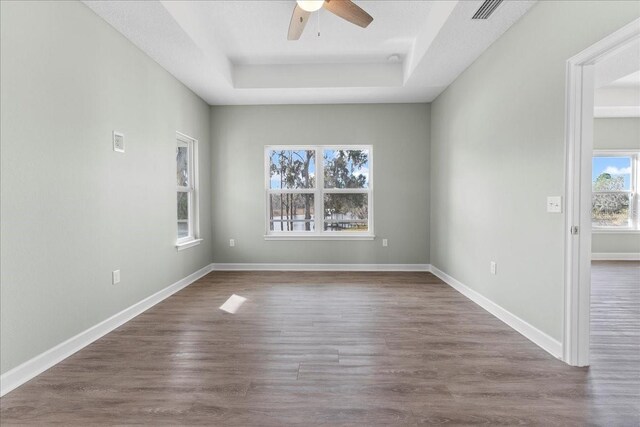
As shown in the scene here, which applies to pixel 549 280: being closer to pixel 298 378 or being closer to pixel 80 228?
pixel 298 378

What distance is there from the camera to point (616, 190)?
243 inches

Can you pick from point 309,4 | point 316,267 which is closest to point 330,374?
point 309,4

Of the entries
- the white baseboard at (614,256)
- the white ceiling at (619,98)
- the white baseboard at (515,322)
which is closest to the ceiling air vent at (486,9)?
the white baseboard at (515,322)

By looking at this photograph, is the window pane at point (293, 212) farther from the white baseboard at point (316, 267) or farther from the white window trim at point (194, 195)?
the white window trim at point (194, 195)

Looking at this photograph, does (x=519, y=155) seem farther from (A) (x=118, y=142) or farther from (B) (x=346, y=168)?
(A) (x=118, y=142)

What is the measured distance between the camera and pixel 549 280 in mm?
2408

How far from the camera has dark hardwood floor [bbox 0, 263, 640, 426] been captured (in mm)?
1713

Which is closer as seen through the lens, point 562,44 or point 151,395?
point 151,395

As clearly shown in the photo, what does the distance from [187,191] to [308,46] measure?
245 cm

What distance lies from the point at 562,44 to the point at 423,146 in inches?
112

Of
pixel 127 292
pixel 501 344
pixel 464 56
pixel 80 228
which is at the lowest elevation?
pixel 501 344

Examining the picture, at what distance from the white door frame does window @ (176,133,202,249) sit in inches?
156

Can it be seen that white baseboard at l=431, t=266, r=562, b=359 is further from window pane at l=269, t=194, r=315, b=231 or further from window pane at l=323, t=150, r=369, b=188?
window pane at l=269, t=194, r=315, b=231

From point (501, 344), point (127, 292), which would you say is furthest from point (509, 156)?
point (127, 292)
